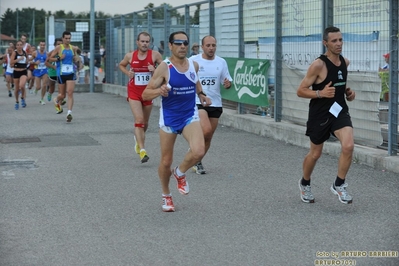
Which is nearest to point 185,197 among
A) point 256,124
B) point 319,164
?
point 319,164

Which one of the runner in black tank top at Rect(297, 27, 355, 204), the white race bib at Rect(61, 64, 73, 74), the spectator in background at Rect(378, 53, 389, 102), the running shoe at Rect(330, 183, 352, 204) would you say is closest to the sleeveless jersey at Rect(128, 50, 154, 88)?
the spectator in background at Rect(378, 53, 389, 102)

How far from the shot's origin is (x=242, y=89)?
1639cm

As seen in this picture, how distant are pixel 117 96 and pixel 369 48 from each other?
1718 cm

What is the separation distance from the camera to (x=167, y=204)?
806 centimetres

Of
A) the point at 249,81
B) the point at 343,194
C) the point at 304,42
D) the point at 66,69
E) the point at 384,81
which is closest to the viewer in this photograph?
the point at 343,194

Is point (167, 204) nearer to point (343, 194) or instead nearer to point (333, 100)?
point (343, 194)

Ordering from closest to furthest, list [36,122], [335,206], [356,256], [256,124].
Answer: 1. [356,256]
2. [335,206]
3. [256,124]
4. [36,122]

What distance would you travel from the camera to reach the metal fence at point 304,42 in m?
11.0

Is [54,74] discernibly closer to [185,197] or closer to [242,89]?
[242,89]

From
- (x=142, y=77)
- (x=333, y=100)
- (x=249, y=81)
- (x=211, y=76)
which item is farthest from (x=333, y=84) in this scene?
(x=249, y=81)

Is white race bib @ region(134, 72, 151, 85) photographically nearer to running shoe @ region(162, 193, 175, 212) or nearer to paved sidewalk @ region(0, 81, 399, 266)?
paved sidewalk @ region(0, 81, 399, 266)

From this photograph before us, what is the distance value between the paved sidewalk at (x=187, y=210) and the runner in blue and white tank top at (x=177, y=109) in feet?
1.31

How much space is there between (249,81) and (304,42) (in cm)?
249

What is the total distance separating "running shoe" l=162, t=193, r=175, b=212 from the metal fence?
3.94m
